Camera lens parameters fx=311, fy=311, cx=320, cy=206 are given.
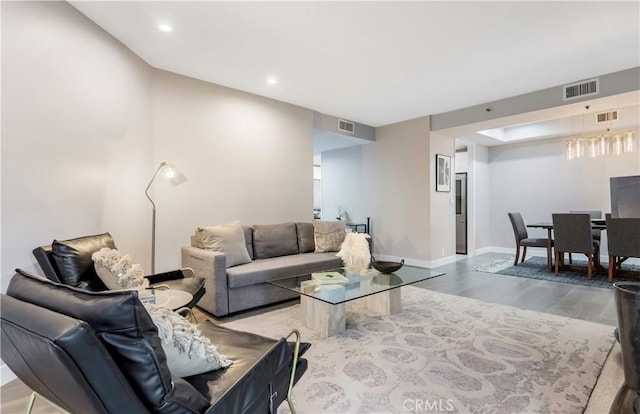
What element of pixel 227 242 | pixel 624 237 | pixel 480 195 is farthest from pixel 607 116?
pixel 227 242

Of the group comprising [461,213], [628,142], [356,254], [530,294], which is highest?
[628,142]

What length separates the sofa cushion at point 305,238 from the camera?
14.3 feet

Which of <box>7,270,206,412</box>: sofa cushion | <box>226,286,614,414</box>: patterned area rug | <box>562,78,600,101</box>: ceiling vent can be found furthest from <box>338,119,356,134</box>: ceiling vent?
<box>7,270,206,412</box>: sofa cushion

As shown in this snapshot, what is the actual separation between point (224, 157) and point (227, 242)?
1.33 metres

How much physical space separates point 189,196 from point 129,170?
0.77 meters

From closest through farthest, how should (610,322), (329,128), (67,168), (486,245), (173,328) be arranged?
(173,328)
(67,168)
(610,322)
(329,128)
(486,245)

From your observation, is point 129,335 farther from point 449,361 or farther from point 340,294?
point 449,361

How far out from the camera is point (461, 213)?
726cm

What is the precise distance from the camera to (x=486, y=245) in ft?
24.3

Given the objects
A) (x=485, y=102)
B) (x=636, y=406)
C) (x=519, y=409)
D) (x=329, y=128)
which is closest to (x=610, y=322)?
(x=519, y=409)

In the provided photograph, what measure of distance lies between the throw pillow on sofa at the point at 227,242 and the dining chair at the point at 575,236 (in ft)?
15.6

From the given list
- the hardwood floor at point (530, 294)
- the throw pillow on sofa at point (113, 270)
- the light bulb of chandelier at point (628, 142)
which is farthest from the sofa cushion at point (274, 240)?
the light bulb of chandelier at point (628, 142)

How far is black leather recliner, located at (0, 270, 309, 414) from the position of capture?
0.75 m

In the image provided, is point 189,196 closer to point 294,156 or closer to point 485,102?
point 294,156
